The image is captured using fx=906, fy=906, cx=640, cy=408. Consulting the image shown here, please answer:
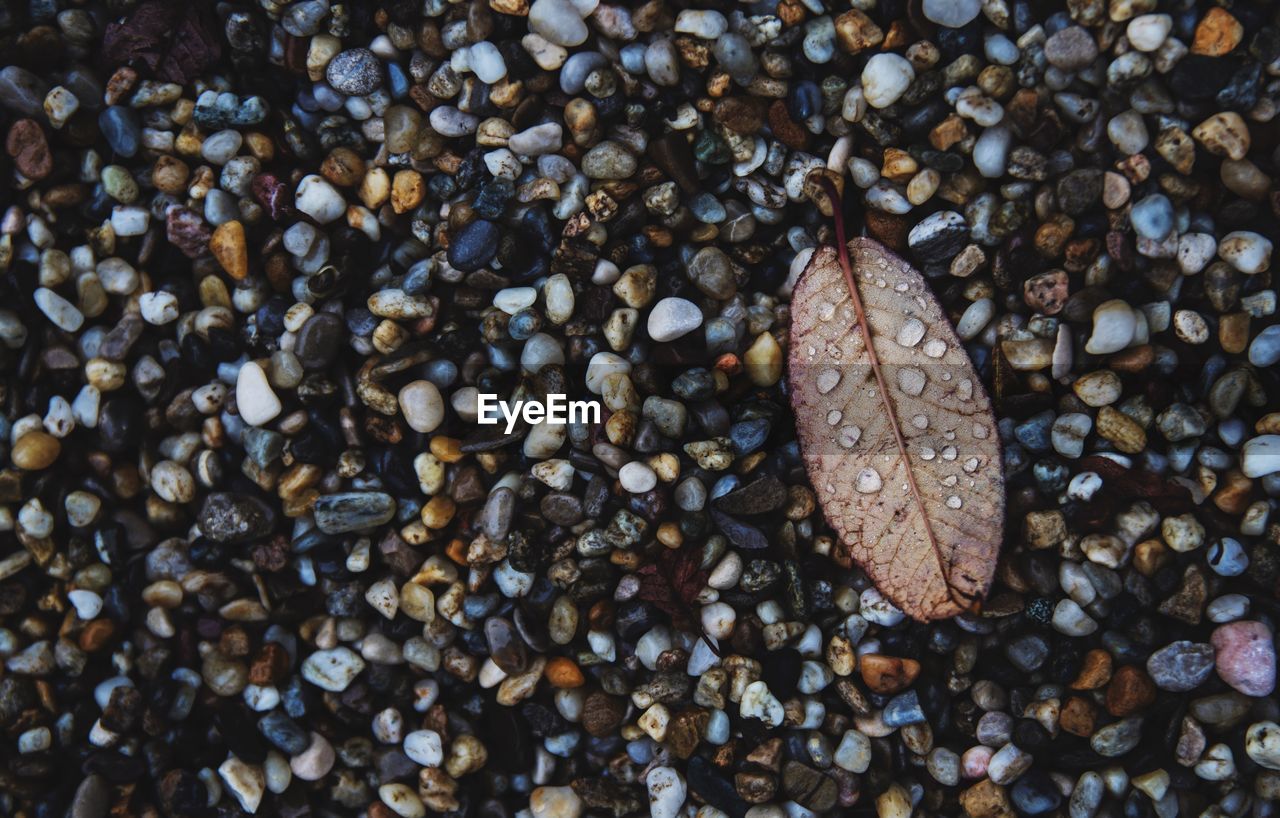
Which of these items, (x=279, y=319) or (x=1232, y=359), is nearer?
(x=1232, y=359)

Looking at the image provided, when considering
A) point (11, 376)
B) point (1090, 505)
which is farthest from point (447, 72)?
point (1090, 505)

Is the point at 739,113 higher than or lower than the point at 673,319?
higher

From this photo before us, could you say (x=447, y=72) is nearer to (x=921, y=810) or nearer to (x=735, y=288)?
(x=735, y=288)

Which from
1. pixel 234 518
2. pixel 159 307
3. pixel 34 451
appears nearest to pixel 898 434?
pixel 234 518

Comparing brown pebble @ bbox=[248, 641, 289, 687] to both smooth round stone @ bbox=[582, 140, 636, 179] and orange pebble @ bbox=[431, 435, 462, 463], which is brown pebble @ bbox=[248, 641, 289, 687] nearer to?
orange pebble @ bbox=[431, 435, 462, 463]

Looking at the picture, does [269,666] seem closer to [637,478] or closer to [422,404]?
[422,404]

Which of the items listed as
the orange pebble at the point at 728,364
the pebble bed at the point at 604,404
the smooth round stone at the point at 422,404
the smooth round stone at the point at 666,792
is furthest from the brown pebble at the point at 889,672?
the smooth round stone at the point at 422,404

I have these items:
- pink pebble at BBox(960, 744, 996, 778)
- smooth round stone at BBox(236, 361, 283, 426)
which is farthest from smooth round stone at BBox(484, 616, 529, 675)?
pink pebble at BBox(960, 744, 996, 778)
